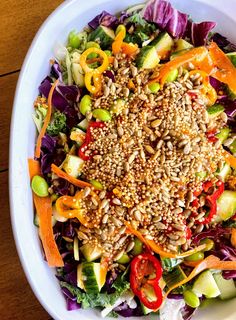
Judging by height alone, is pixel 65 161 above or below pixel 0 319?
above

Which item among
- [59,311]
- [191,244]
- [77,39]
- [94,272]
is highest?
[77,39]

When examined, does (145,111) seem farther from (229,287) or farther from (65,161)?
(229,287)

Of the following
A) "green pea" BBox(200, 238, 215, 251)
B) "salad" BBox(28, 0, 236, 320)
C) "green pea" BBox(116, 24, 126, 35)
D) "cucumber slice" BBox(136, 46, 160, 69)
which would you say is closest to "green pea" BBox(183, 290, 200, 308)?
"salad" BBox(28, 0, 236, 320)

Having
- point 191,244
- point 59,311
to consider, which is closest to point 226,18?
point 191,244

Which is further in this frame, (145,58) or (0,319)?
(0,319)

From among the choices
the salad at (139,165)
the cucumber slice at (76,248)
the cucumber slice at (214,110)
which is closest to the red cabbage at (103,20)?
the salad at (139,165)
